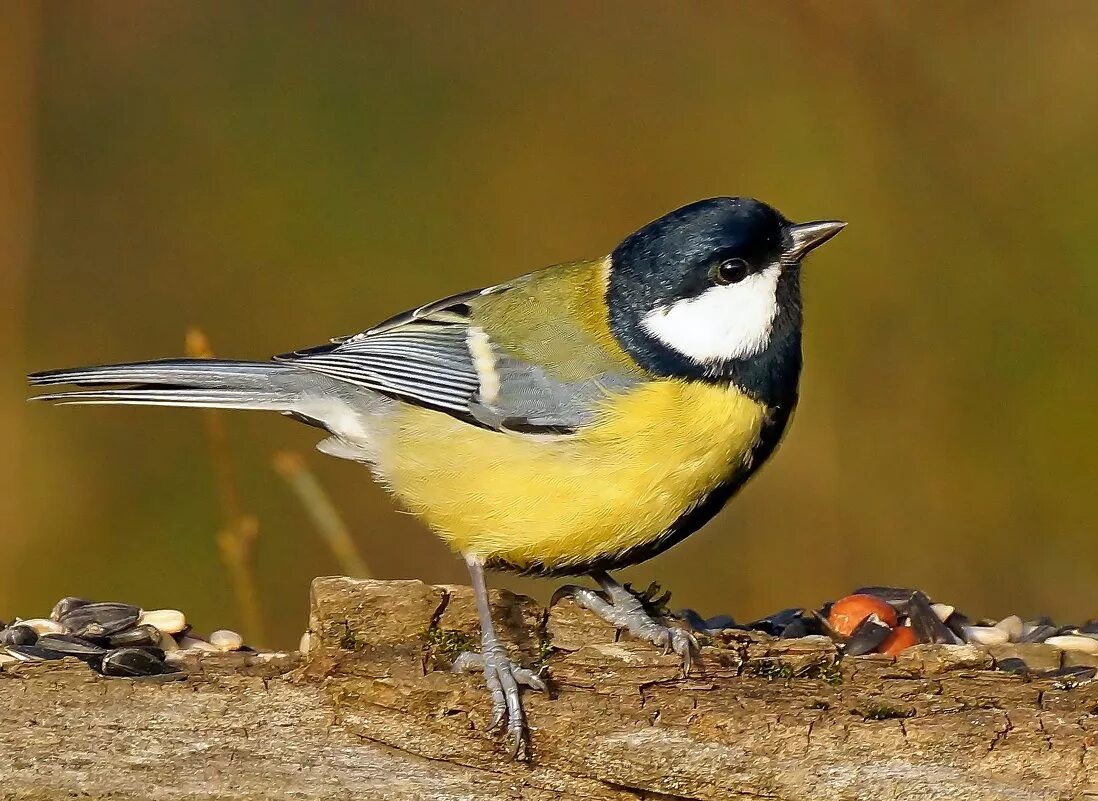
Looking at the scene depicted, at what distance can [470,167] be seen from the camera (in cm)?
621

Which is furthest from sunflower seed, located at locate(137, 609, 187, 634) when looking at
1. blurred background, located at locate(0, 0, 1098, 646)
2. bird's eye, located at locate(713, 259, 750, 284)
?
bird's eye, located at locate(713, 259, 750, 284)

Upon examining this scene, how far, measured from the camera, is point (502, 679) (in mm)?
2643

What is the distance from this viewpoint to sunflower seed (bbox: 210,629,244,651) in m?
3.03

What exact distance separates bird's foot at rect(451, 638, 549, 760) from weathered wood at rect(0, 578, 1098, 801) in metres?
0.03

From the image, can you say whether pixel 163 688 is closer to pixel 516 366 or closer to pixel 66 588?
pixel 516 366

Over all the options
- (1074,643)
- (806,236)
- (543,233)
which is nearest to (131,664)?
(806,236)

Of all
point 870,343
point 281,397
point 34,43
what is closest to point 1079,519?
point 870,343

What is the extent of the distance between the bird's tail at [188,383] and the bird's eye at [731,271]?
1.11m

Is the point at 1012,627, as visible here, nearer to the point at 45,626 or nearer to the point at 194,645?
the point at 194,645

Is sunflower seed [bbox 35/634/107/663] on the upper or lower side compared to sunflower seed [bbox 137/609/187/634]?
lower

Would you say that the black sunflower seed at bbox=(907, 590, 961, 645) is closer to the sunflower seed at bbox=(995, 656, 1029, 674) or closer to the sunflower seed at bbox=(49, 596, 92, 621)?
the sunflower seed at bbox=(995, 656, 1029, 674)

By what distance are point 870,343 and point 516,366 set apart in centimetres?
244

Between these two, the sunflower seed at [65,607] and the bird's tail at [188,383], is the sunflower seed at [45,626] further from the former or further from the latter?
the bird's tail at [188,383]

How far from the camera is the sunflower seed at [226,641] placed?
3.03m
